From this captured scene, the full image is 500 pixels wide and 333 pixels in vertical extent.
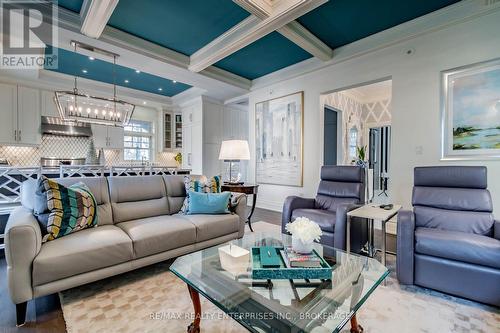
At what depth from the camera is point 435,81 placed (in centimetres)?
308

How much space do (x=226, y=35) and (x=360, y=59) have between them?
221 centimetres

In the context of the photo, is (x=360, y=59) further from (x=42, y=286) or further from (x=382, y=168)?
(x=42, y=286)

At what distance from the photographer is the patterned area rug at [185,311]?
1484 mm

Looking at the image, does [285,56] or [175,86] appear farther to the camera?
[175,86]

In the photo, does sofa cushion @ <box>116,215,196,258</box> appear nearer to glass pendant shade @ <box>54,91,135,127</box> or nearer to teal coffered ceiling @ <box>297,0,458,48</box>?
glass pendant shade @ <box>54,91,135,127</box>

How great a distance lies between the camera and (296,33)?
3.26m

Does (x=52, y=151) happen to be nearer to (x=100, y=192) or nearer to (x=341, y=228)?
(x=100, y=192)

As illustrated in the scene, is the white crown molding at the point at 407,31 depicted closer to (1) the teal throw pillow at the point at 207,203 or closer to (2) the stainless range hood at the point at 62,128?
(1) the teal throw pillow at the point at 207,203

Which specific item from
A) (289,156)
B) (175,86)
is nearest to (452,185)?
(289,156)

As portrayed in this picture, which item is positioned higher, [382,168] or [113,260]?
[382,168]

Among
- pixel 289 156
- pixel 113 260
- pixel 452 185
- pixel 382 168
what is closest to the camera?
pixel 113 260

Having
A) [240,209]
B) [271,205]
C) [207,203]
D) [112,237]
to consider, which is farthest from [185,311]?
[271,205]

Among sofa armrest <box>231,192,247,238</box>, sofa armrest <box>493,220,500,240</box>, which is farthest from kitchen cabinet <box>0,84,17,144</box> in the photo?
sofa armrest <box>493,220,500,240</box>

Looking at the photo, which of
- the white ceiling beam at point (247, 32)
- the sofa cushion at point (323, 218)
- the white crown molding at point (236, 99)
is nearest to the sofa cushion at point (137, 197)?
the sofa cushion at point (323, 218)
